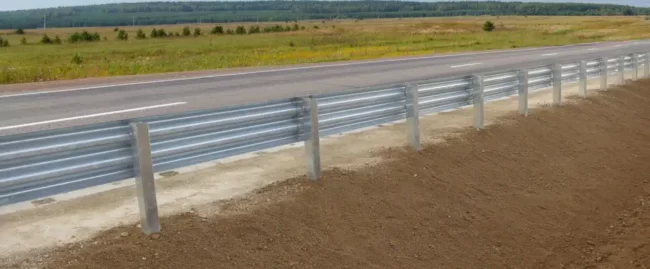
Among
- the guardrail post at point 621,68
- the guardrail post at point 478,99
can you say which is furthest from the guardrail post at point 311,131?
the guardrail post at point 621,68

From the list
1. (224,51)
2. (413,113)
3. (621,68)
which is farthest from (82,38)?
(413,113)

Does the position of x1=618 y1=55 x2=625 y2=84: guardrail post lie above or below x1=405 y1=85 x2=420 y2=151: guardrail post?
below

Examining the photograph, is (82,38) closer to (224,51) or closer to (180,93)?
(224,51)

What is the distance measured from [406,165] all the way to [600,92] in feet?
28.0

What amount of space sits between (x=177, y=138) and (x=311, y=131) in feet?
5.28

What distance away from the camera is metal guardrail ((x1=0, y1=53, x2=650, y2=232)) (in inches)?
186

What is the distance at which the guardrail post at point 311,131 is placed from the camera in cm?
682

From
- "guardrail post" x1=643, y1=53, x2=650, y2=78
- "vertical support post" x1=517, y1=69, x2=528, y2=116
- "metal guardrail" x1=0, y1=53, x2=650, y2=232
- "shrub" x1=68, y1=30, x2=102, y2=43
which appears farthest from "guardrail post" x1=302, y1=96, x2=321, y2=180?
"shrub" x1=68, y1=30, x2=102, y2=43

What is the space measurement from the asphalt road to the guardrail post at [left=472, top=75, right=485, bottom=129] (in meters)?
1.82

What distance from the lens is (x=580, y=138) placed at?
11.1 meters

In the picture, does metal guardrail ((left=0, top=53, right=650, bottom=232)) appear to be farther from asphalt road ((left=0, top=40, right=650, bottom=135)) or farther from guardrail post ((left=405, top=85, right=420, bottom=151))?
asphalt road ((left=0, top=40, right=650, bottom=135))

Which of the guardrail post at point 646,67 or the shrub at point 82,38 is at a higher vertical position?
the shrub at point 82,38

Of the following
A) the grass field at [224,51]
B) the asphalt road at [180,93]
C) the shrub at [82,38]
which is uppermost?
the shrub at [82,38]

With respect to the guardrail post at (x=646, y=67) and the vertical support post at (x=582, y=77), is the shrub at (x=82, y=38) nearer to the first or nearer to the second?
the guardrail post at (x=646, y=67)
